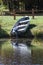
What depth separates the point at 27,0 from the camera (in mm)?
40938

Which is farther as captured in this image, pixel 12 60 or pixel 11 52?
pixel 11 52

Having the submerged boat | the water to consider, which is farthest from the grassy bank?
the water

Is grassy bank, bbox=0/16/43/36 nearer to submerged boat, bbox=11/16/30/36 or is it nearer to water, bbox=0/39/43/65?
submerged boat, bbox=11/16/30/36

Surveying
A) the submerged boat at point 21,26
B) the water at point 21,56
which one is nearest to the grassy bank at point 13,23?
the submerged boat at point 21,26

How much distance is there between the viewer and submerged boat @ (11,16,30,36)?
30.0 meters

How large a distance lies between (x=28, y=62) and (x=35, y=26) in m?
13.5

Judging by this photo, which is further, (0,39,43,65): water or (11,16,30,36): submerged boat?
(11,16,30,36): submerged boat

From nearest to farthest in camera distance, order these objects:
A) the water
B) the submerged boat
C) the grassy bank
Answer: the water
the grassy bank
the submerged boat

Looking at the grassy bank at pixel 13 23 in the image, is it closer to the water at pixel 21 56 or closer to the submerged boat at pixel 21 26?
the submerged boat at pixel 21 26

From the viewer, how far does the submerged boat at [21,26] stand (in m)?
30.0

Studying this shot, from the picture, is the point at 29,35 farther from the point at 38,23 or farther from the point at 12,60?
the point at 12,60

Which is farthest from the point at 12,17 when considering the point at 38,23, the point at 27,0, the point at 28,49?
the point at 28,49

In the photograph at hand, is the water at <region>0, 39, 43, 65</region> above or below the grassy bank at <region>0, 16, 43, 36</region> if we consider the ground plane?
above

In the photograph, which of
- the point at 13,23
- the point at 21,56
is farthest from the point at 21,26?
the point at 21,56
